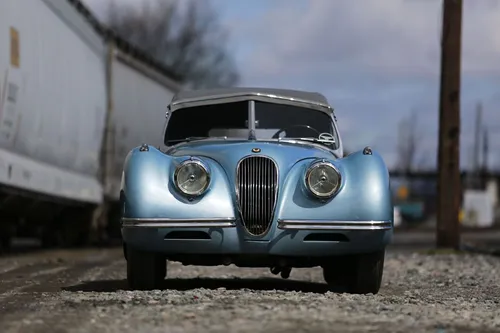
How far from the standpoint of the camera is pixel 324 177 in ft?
27.4

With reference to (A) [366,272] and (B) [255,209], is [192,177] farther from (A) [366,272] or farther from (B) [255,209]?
(A) [366,272]

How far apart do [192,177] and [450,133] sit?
41.5ft

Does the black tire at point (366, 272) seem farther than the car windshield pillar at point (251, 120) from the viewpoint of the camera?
No

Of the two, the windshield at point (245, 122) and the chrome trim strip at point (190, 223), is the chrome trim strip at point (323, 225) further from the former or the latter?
the windshield at point (245, 122)

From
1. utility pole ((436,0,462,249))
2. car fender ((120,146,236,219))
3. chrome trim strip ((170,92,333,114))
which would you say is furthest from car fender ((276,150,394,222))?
utility pole ((436,0,462,249))

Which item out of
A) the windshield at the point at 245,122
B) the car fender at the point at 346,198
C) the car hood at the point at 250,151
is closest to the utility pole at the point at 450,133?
the windshield at the point at 245,122

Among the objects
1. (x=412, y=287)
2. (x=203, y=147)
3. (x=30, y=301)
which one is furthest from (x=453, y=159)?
(x=30, y=301)

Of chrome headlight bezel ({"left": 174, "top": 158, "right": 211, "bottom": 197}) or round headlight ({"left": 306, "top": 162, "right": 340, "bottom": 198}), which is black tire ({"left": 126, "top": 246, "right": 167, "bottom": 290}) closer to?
chrome headlight bezel ({"left": 174, "top": 158, "right": 211, "bottom": 197})

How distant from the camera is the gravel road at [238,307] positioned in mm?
6176

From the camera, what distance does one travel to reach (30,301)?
802cm

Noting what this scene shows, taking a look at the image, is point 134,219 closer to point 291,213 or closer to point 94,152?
point 291,213

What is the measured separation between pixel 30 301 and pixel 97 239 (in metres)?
15.7

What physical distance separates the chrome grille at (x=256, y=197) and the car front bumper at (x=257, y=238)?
68 millimetres

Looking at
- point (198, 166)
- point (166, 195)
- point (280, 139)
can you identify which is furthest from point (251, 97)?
point (166, 195)
